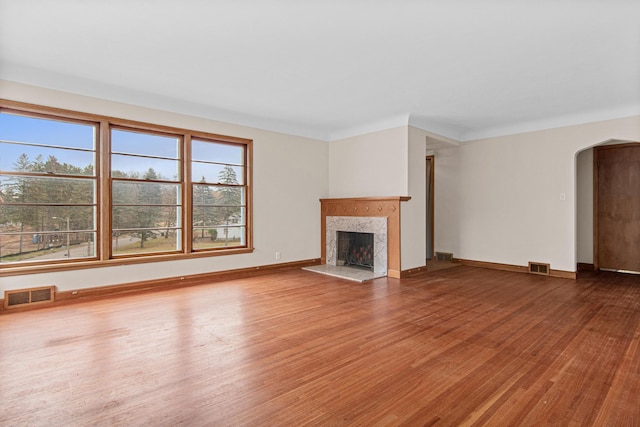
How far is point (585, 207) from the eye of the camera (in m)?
6.48

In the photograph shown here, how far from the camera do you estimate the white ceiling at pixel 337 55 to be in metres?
2.69

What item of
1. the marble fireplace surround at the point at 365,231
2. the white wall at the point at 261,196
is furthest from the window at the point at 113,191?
the marble fireplace surround at the point at 365,231

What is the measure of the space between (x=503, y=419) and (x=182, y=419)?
1.72 meters

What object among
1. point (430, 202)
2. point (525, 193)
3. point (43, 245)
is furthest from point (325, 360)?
point (430, 202)

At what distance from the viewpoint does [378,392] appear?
213 centimetres

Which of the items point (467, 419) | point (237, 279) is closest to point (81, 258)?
point (237, 279)

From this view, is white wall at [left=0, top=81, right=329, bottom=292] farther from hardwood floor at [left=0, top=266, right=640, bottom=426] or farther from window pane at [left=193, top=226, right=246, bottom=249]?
hardwood floor at [left=0, top=266, right=640, bottom=426]

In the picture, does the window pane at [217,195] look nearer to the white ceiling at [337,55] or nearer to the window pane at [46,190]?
the white ceiling at [337,55]

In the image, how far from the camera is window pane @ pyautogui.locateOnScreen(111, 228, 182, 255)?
470 cm

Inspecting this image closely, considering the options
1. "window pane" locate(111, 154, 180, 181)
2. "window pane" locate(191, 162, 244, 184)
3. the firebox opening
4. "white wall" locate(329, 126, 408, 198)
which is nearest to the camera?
"window pane" locate(111, 154, 180, 181)

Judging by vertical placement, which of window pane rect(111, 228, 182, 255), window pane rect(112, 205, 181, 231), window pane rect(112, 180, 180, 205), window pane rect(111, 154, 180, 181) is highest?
window pane rect(111, 154, 180, 181)

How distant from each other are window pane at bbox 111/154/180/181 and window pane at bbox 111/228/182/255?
777 millimetres

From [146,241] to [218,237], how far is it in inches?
43.0

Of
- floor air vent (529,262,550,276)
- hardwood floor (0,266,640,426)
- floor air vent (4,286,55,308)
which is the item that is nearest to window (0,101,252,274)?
floor air vent (4,286,55,308)
